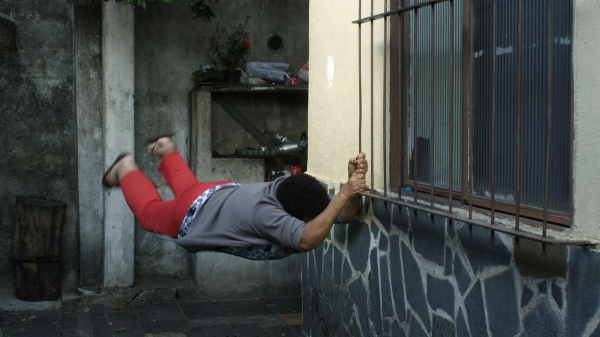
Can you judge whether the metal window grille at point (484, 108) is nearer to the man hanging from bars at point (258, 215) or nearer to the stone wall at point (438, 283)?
the stone wall at point (438, 283)

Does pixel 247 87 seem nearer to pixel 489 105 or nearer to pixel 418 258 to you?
pixel 418 258

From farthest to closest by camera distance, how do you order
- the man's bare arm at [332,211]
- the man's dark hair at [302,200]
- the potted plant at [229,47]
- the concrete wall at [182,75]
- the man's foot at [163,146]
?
the concrete wall at [182,75]
the potted plant at [229,47]
the man's foot at [163,146]
the man's dark hair at [302,200]
the man's bare arm at [332,211]

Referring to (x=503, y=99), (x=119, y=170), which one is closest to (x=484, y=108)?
(x=503, y=99)

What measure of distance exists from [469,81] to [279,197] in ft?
4.39

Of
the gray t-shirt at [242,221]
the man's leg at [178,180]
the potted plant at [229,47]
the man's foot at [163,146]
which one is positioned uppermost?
the potted plant at [229,47]

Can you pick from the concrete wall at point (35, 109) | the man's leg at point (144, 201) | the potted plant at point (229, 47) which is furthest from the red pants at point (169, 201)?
the concrete wall at point (35, 109)

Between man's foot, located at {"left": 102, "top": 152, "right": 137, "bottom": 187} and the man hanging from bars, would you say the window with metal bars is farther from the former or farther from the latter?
man's foot, located at {"left": 102, "top": 152, "right": 137, "bottom": 187}

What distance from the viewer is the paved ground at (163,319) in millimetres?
7754

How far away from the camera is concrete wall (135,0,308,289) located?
9016 millimetres

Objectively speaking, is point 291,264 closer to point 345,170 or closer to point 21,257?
point 21,257

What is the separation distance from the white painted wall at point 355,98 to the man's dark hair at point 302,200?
17.7 inches

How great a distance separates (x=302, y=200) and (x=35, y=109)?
5.24 m

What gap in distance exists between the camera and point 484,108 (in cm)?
413

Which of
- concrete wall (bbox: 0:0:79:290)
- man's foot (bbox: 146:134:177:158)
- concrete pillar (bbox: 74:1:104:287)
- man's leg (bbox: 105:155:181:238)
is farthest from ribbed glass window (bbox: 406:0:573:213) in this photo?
concrete wall (bbox: 0:0:79:290)
